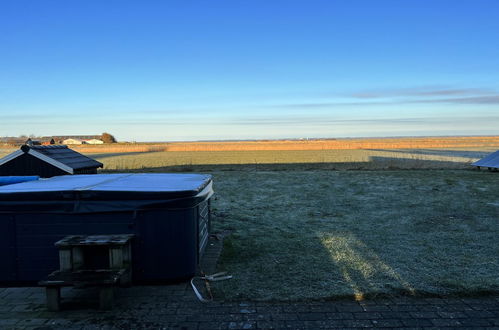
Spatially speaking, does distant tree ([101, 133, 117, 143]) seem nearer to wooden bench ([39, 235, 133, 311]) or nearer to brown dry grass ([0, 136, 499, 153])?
brown dry grass ([0, 136, 499, 153])

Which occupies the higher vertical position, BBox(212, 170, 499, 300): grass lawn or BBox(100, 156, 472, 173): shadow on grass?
BBox(100, 156, 472, 173): shadow on grass

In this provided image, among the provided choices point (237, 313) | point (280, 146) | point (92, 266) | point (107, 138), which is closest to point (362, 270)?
point (237, 313)

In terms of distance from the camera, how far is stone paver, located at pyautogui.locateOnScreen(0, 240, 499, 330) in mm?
3514

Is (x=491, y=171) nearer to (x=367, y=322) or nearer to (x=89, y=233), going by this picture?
(x=367, y=322)

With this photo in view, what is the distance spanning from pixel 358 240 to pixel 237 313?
11.0ft

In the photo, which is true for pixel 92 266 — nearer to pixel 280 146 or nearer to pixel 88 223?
pixel 88 223

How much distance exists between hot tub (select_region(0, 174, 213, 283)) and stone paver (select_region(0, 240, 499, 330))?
33 cm

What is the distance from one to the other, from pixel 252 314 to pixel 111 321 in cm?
135

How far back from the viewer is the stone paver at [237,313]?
3.51 m

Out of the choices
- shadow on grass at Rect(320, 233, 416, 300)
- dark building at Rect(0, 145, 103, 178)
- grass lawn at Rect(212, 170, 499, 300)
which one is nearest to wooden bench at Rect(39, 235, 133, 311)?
grass lawn at Rect(212, 170, 499, 300)

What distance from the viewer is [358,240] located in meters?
6.45

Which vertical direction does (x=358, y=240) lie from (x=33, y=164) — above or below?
below

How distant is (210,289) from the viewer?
14.4ft

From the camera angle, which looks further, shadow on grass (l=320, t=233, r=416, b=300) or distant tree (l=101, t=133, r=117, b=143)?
distant tree (l=101, t=133, r=117, b=143)
